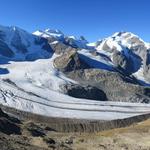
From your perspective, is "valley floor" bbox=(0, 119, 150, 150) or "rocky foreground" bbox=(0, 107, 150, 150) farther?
"rocky foreground" bbox=(0, 107, 150, 150)

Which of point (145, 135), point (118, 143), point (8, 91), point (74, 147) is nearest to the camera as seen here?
Answer: point (74, 147)

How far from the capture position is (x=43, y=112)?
177 meters

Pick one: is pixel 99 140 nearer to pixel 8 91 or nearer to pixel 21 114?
pixel 21 114

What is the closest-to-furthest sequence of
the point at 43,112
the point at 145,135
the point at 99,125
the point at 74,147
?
the point at 74,147 < the point at 145,135 < the point at 99,125 < the point at 43,112

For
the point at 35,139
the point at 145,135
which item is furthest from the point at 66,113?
the point at 35,139

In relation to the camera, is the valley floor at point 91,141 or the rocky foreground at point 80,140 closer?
the valley floor at point 91,141

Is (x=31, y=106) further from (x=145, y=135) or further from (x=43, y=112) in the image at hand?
(x=145, y=135)

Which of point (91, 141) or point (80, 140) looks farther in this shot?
point (80, 140)

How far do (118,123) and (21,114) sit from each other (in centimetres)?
3242

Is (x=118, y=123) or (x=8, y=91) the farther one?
(x=8, y=91)

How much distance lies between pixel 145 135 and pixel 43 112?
8561 centimetres

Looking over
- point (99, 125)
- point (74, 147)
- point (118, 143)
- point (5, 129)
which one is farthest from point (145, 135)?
point (99, 125)

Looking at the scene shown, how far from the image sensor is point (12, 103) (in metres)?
182

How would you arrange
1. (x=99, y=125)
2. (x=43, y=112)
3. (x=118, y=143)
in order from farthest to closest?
(x=43, y=112) < (x=99, y=125) < (x=118, y=143)
